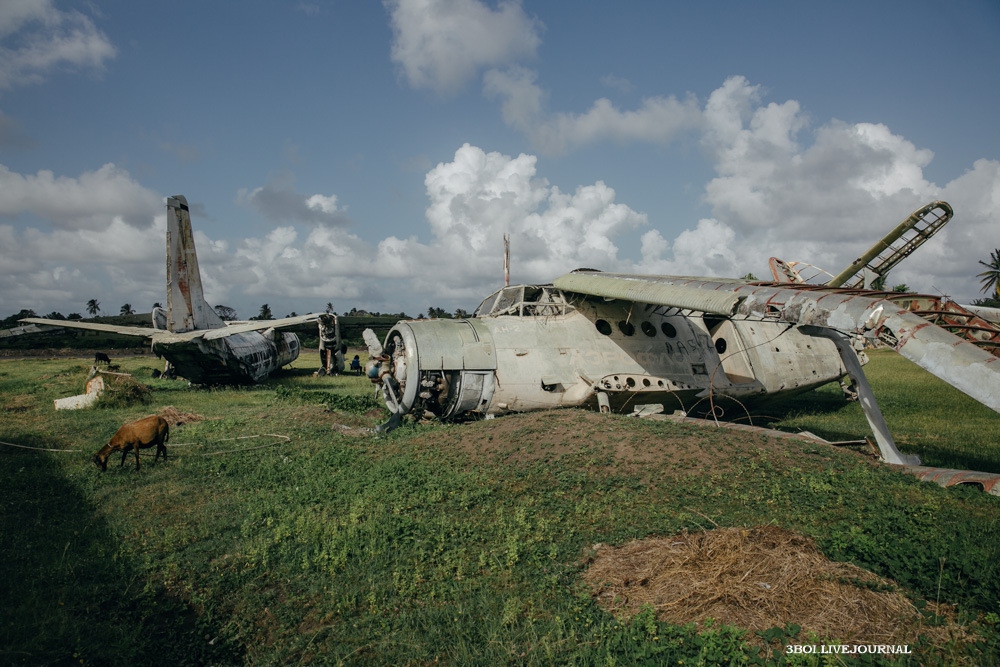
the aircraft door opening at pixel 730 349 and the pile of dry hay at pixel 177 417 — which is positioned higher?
the aircraft door opening at pixel 730 349

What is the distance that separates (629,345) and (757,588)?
8.63 meters

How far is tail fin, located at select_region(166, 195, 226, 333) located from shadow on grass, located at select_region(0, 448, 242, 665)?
52.7ft

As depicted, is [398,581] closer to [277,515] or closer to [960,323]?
[277,515]

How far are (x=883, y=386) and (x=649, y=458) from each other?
62.1 feet

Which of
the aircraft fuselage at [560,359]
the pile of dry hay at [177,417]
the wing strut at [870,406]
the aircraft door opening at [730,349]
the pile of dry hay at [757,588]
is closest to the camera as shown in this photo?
the pile of dry hay at [757,588]

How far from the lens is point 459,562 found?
19.7ft

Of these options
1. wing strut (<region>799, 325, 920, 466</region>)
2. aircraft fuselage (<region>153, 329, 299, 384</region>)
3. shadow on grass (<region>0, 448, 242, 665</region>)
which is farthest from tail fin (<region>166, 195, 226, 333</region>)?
wing strut (<region>799, 325, 920, 466</region>)

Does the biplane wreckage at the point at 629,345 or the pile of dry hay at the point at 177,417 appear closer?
the biplane wreckage at the point at 629,345

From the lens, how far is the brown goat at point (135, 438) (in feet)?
32.3

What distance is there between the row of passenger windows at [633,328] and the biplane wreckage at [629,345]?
0.10 feet

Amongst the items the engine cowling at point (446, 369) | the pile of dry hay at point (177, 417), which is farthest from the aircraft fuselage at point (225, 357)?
the engine cowling at point (446, 369)

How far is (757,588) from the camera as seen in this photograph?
15.7 feet

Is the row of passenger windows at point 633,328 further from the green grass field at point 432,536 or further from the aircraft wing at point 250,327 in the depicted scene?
the aircraft wing at point 250,327

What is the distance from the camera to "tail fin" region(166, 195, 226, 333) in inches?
848
